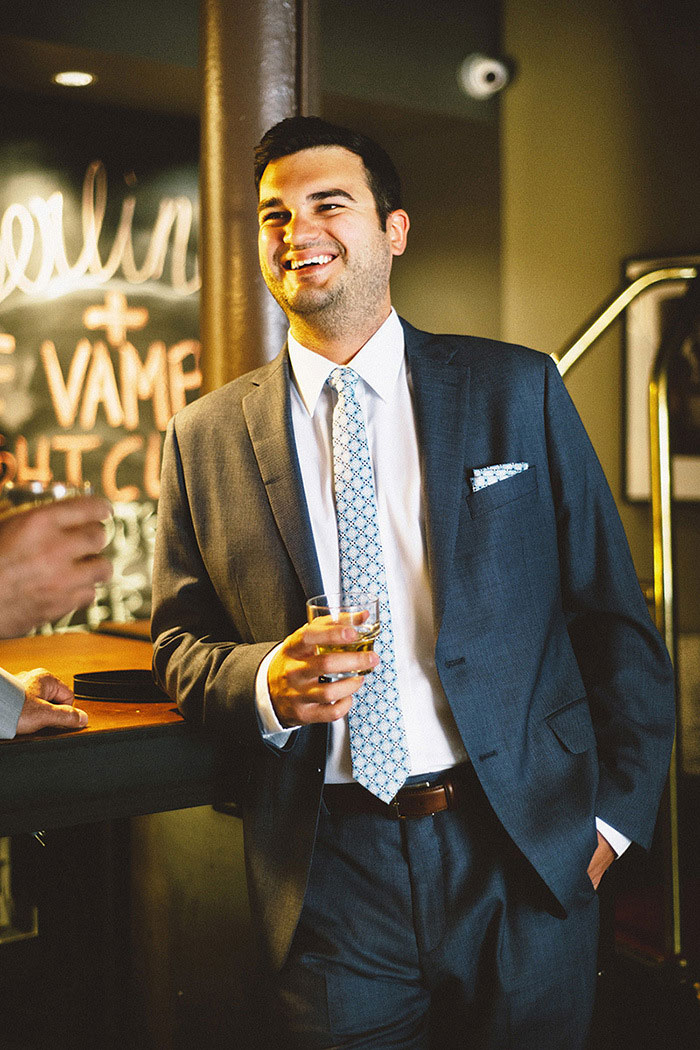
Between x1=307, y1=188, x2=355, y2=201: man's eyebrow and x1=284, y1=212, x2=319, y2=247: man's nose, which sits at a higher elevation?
x1=307, y1=188, x2=355, y2=201: man's eyebrow

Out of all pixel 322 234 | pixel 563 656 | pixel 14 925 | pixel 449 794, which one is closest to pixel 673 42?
pixel 322 234

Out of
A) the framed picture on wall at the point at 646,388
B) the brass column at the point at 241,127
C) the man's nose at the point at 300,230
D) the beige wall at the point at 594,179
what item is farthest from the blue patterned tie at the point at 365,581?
the beige wall at the point at 594,179

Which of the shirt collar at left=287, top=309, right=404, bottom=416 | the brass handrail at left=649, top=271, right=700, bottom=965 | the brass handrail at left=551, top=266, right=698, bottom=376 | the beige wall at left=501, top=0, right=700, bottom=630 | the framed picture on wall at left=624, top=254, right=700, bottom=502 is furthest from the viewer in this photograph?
the beige wall at left=501, top=0, right=700, bottom=630

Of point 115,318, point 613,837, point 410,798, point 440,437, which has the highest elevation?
point 115,318

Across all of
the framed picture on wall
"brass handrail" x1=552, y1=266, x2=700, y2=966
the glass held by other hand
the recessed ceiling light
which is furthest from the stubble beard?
the recessed ceiling light

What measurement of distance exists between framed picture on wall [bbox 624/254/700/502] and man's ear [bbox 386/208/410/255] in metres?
2.63

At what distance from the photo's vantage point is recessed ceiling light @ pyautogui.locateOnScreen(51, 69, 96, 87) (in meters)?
4.93

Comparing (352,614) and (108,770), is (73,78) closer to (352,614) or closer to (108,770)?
(108,770)

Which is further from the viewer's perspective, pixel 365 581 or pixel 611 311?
pixel 611 311

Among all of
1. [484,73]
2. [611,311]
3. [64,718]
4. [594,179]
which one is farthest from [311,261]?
[484,73]

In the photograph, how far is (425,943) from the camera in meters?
1.64

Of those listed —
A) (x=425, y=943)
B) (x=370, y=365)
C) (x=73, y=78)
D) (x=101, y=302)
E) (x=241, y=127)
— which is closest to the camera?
(x=425, y=943)

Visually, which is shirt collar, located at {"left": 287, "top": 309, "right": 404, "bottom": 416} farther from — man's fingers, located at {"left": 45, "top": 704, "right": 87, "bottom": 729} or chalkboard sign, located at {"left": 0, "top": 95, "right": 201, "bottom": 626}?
chalkboard sign, located at {"left": 0, "top": 95, "right": 201, "bottom": 626}

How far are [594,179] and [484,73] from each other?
942mm
